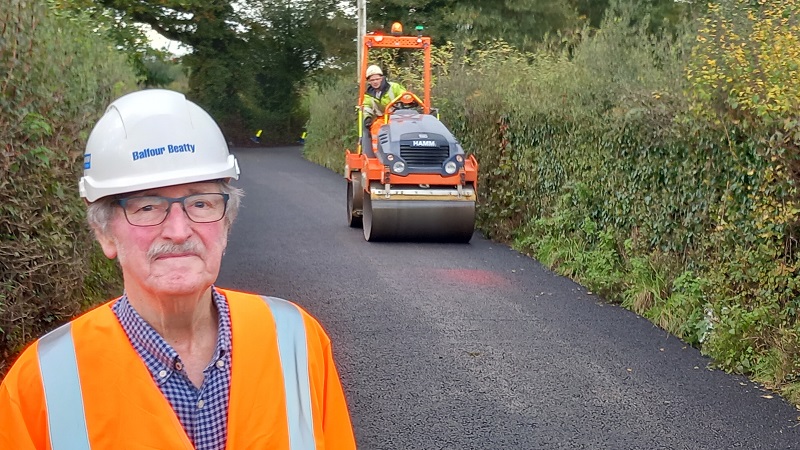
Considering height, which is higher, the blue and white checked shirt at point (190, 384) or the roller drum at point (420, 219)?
the blue and white checked shirt at point (190, 384)

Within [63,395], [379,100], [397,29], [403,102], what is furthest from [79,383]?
[397,29]

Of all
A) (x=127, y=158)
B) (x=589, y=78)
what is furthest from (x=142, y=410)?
(x=589, y=78)

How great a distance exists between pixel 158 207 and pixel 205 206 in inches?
4.5

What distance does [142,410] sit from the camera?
1997 mm

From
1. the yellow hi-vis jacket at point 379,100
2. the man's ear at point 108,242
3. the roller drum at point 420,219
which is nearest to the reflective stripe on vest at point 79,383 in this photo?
the man's ear at point 108,242

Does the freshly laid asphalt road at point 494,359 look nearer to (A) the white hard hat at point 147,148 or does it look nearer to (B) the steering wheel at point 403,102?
(B) the steering wheel at point 403,102

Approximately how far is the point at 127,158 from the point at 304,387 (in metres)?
0.68

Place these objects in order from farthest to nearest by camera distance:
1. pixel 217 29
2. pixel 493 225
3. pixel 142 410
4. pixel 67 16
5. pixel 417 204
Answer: pixel 217 29 → pixel 493 225 → pixel 417 204 → pixel 67 16 → pixel 142 410

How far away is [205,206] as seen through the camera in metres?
2.23

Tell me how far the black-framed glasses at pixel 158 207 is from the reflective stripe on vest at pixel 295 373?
300 mm

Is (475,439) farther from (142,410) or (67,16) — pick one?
(67,16)

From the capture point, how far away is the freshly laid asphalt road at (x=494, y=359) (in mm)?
5461

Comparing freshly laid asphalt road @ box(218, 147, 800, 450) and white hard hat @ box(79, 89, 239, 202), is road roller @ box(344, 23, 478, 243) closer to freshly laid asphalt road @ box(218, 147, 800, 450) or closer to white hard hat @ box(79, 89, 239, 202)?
freshly laid asphalt road @ box(218, 147, 800, 450)

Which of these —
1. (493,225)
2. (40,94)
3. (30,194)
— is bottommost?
(493,225)
